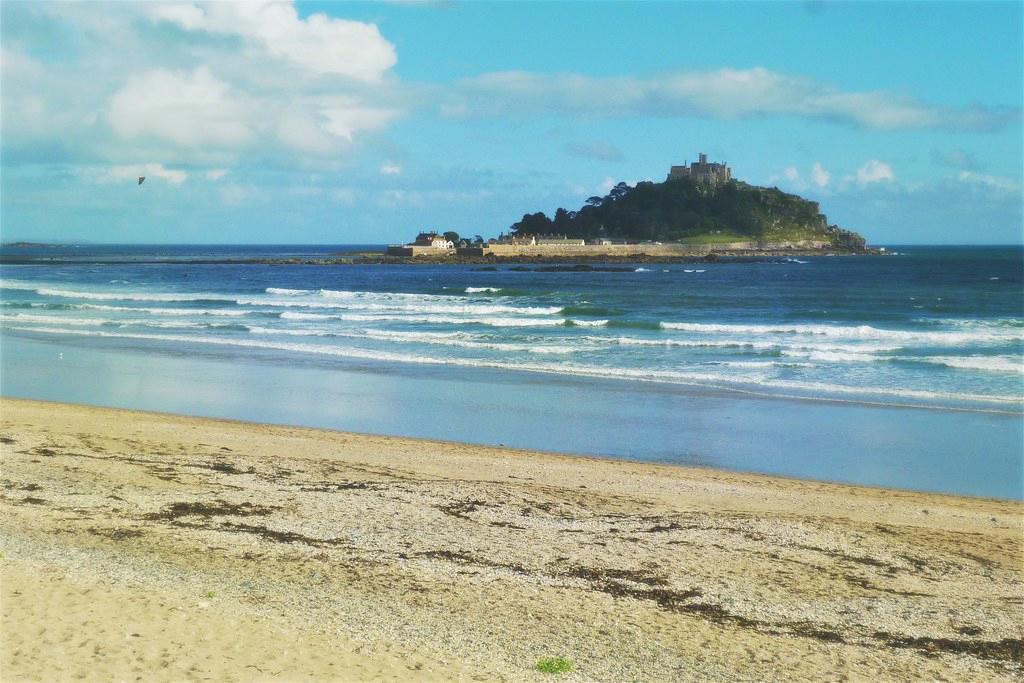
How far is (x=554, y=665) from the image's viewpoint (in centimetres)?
688

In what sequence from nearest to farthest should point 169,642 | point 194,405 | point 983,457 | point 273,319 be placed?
point 169,642, point 983,457, point 194,405, point 273,319

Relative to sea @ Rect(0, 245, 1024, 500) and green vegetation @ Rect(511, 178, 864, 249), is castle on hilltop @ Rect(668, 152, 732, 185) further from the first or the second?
sea @ Rect(0, 245, 1024, 500)

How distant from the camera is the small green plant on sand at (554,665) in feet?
22.3

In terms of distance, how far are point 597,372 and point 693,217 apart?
13751 centimetres

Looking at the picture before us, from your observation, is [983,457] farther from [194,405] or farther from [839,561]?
[194,405]

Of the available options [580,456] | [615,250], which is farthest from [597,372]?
[615,250]

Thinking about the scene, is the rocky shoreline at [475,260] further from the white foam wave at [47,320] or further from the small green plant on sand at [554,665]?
the small green plant on sand at [554,665]

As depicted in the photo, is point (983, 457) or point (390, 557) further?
point (983, 457)

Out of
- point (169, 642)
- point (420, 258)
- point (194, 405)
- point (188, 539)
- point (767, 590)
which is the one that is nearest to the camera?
point (169, 642)

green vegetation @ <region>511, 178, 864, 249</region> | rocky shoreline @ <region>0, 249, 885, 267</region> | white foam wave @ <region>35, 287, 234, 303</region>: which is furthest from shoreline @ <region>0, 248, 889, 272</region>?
white foam wave @ <region>35, 287, 234, 303</region>

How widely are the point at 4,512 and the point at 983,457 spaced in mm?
13876

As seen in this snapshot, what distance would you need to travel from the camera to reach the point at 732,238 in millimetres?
152125

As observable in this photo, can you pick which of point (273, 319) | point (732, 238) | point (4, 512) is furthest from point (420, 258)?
point (4, 512)

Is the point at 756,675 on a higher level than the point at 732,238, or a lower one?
lower
